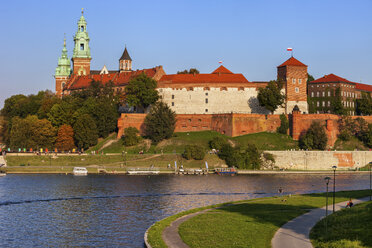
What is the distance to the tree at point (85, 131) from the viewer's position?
9044cm

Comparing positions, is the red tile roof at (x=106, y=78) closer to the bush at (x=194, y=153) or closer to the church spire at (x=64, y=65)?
the church spire at (x=64, y=65)

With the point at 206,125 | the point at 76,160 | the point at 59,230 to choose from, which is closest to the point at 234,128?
the point at 206,125

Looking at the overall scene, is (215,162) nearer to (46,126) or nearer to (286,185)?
(286,185)

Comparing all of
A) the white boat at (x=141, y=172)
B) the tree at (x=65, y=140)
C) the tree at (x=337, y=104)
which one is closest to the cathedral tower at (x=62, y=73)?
the tree at (x=65, y=140)

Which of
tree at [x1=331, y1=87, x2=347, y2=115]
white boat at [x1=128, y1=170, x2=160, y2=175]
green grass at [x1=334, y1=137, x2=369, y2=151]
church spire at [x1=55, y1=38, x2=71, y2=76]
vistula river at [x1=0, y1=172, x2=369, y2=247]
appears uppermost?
church spire at [x1=55, y1=38, x2=71, y2=76]

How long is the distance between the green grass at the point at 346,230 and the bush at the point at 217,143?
2126 inches

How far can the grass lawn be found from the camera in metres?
27.6

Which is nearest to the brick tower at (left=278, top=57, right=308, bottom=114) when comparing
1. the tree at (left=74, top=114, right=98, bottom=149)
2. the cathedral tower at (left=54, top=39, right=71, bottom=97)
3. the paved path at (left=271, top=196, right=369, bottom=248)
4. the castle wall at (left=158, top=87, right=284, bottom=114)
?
the castle wall at (left=158, top=87, right=284, bottom=114)

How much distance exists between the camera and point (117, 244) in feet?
103

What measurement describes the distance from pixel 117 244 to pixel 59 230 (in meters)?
6.77

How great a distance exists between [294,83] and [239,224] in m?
70.8

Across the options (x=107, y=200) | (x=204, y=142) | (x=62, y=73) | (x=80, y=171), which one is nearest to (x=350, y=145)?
(x=204, y=142)

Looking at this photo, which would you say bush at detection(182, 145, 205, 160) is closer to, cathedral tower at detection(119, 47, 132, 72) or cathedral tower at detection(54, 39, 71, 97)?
cathedral tower at detection(119, 47, 132, 72)

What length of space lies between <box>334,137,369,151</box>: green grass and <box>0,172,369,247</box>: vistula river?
10547 millimetres
